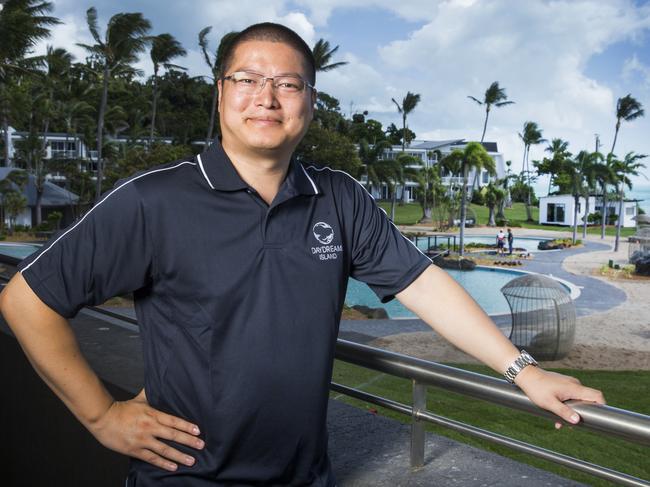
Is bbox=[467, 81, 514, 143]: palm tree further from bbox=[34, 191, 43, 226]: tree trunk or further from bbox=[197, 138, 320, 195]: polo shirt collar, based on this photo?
bbox=[197, 138, 320, 195]: polo shirt collar

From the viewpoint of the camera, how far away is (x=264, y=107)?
1.32 meters

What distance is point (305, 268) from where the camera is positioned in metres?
1.26

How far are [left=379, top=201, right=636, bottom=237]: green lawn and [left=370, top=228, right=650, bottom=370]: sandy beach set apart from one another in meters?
28.1

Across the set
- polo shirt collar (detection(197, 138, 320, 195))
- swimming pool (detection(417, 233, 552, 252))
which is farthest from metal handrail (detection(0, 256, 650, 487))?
swimming pool (detection(417, 233, 552, 252))

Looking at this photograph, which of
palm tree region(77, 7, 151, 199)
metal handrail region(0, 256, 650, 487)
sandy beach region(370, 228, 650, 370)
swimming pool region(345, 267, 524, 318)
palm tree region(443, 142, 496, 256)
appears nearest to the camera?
metal handrail region(0, 256, 650, 487)

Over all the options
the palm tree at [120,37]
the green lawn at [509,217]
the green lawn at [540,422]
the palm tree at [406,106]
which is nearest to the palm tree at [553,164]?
the green lawn at [509,217]

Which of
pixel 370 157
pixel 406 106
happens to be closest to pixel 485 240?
pixel 370 157

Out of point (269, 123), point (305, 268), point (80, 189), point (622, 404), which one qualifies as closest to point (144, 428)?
point (305, 268)

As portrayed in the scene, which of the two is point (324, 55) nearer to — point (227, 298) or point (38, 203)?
point (38, 203)

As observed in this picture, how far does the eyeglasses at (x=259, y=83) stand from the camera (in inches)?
52.6

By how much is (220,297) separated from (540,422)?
734 centimetres

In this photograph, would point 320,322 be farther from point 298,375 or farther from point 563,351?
point 563,351

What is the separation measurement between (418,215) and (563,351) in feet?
143

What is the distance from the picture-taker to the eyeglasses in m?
1.34
